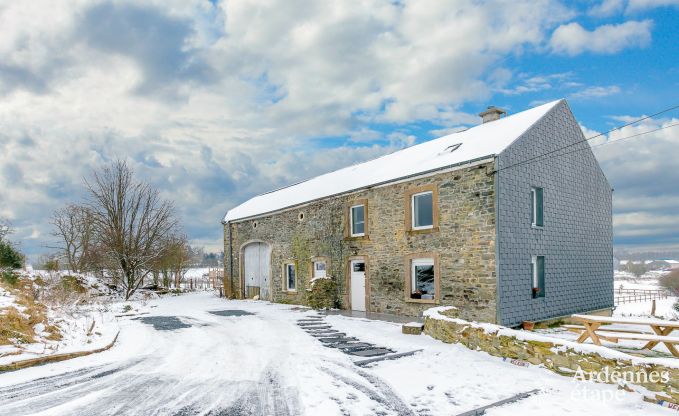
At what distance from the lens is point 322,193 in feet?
65.6

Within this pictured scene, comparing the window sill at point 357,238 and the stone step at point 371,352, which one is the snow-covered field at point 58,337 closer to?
the stone step at point 371,352

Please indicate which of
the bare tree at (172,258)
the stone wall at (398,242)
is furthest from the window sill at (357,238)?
the bare tree at (172,258)

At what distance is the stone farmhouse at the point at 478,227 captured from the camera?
12711 millimetres

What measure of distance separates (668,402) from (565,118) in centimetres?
1190

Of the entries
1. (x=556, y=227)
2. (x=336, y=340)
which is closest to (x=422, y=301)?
(x=336, y=340)

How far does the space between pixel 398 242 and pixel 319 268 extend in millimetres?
5385

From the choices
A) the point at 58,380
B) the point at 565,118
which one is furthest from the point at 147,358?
the point at 565,118

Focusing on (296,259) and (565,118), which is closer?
(565,118)

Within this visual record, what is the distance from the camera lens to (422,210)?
15.0m

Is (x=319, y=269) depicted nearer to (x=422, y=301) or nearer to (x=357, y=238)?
(x=357, y=238)

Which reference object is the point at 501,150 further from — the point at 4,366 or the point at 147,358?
the point at 4,366

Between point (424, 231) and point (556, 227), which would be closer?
point (424, 231)

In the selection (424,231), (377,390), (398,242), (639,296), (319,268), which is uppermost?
(424,231)

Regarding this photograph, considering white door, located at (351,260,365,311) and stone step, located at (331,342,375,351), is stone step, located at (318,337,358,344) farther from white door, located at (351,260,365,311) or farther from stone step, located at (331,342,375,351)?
white door, located at (351,260,365,311)
